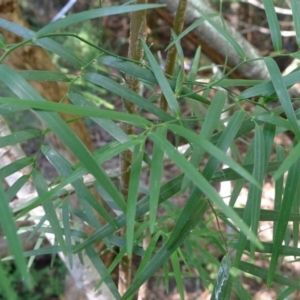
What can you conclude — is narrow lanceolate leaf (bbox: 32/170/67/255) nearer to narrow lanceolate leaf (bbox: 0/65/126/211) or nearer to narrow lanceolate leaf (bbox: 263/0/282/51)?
narrow lanceolate leaf (bbox: 0/65/126/211)

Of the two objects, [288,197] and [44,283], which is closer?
[288,197]

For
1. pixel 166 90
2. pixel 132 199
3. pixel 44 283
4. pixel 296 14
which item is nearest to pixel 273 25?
pixel 296 14

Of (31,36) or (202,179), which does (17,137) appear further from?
(202,179)

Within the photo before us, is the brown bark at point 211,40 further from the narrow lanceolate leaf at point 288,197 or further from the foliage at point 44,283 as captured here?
the foliage at point 44,283

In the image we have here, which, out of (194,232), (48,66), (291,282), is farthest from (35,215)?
(48,66)

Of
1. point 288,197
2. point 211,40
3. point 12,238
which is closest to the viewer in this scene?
point 12,238

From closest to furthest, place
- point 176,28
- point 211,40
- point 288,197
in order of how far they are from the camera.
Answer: point 288,197, point 176,28, point 211,40
